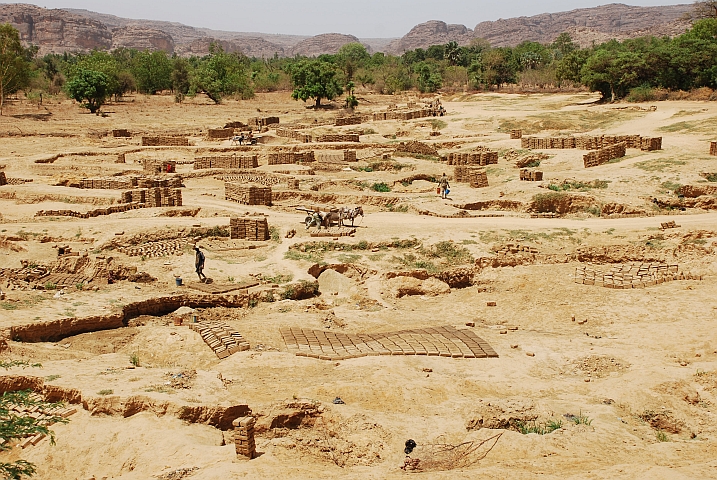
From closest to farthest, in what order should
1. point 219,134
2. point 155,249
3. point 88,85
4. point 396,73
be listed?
point 155,249
point 219,134
point 88,85
point 396,73

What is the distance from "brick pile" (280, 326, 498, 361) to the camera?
1537 centimetres

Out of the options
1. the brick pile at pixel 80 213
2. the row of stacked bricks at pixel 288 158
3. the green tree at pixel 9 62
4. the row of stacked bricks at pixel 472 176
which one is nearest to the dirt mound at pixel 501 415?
the brick pile at pixel 80 213

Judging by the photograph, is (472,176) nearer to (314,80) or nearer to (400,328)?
(400,328)

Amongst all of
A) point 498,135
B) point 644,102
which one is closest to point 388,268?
point 498,135

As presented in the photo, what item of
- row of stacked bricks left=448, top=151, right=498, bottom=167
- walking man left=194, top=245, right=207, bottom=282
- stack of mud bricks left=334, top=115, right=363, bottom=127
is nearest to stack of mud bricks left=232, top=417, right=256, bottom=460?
walking man left=194, top=245, right=207, bottom=282

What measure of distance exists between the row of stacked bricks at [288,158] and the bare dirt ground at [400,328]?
3.73 metres

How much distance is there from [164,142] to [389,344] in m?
35.1

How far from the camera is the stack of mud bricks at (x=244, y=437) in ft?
33.7

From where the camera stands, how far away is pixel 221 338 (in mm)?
15773

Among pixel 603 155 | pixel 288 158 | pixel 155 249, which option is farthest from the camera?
pixel 288 158

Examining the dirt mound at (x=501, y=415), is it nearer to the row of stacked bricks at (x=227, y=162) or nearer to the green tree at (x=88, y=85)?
the row of stacked bricks at (x=227, y=162)

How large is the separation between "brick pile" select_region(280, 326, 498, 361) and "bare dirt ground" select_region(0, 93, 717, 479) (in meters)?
0.35

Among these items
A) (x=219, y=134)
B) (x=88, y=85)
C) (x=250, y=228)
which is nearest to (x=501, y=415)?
(x=250, y=228)

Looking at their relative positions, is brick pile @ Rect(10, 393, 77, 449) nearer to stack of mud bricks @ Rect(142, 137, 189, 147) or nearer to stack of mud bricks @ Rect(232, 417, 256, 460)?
stack of mud bricks @ Rect(232, 417, 256, 460)
